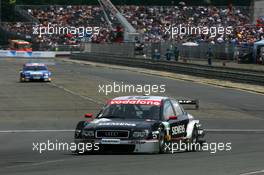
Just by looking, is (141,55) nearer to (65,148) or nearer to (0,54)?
(0,54)

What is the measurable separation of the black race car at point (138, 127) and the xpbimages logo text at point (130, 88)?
22.8 meters

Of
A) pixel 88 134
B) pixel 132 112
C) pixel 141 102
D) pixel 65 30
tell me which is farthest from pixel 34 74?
pixel 65 30

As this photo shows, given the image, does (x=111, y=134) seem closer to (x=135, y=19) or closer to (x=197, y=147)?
(x=197, y=147)

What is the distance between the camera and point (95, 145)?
15.5 metres

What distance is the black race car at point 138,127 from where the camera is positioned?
15359mm

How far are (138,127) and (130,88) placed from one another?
27096 mm

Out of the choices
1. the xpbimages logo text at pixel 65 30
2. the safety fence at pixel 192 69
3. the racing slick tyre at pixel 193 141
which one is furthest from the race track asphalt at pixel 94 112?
the xpbimages logo text at pixel 65 30

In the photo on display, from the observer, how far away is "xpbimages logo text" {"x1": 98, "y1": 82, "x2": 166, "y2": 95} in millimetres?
40644

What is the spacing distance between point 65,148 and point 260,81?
1066 inches

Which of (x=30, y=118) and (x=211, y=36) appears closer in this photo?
(x=30, y=118)

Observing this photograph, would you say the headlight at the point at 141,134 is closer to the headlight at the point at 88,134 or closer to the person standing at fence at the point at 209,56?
the headlight at the point at 88,134

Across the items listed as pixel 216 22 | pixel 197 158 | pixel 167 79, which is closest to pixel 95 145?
pixel 197 158

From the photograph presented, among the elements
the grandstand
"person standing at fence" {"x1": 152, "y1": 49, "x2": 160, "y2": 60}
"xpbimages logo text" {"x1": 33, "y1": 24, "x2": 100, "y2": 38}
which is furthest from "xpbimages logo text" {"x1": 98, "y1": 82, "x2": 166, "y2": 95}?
"xpbimages logo text" {"x1": 33, "y1": 24, "x2": 100, "y2": 38}

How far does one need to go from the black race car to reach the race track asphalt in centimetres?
28
